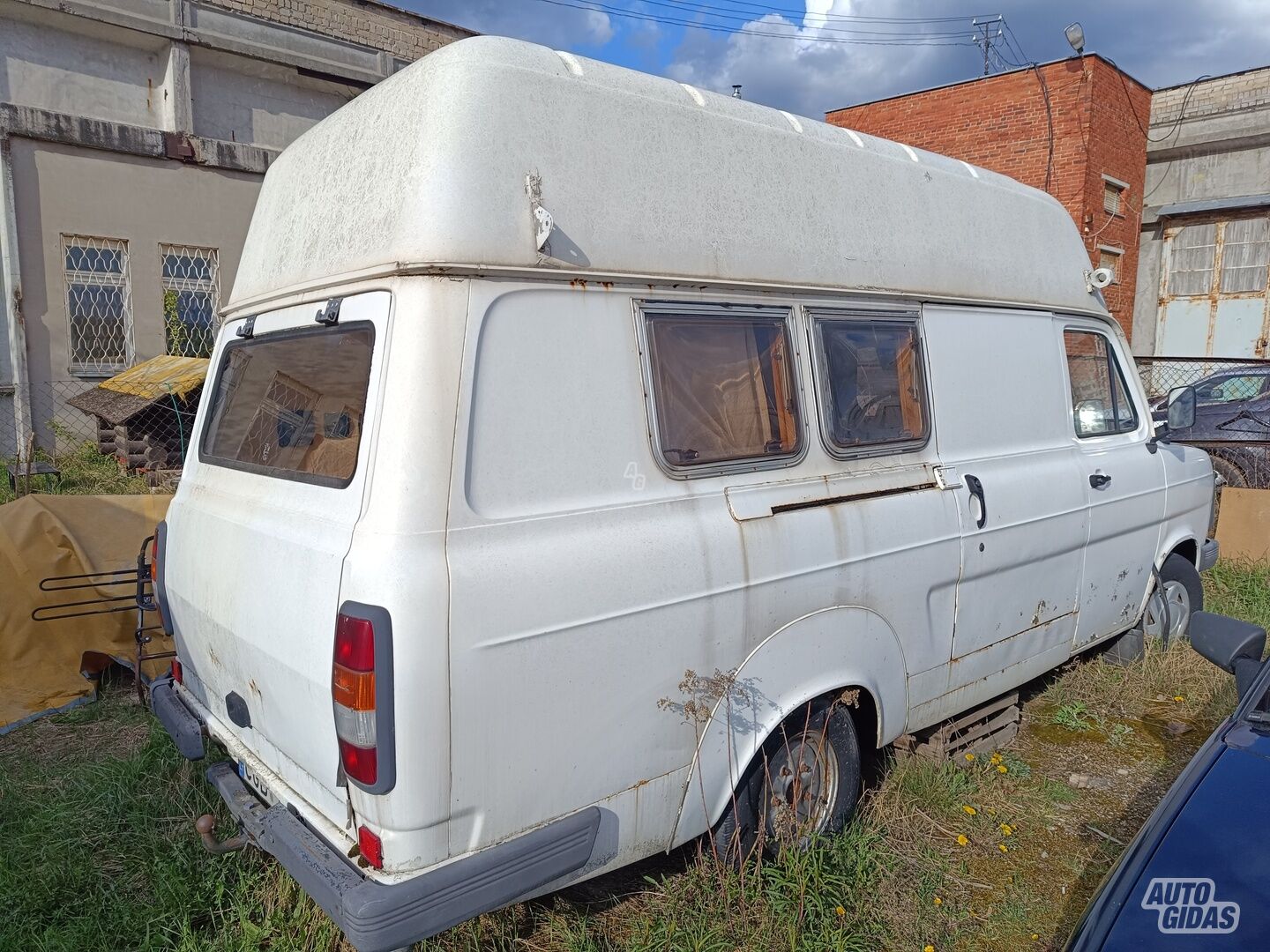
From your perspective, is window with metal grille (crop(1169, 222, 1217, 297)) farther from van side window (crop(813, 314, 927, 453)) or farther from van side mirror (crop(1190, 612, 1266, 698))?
van side mirror (crop(1190, 612, 1266, 698))

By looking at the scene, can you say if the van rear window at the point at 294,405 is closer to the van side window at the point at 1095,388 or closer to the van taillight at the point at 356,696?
the van taillight at the point at 356,696

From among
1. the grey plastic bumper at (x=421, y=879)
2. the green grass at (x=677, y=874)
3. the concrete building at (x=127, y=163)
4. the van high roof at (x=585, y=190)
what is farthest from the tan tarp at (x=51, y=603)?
the concrete building at (x=127, y=163)

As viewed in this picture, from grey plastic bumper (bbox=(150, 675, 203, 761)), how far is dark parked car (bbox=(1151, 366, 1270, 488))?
9.39 meters

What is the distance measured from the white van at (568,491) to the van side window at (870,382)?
0.02 meters

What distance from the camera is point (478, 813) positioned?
2.29 m

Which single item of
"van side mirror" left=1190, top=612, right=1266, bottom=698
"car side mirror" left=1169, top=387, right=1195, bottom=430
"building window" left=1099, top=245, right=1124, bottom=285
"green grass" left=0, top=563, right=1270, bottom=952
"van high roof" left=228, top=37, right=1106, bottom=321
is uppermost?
"building window" left=1099, top=245, right=1124, bottom=285

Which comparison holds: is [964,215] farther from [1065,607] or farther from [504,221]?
[504,221]

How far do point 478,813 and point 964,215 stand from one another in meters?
3.21

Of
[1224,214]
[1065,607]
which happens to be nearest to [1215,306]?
[1224,214]

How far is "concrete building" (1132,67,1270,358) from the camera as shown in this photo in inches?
685

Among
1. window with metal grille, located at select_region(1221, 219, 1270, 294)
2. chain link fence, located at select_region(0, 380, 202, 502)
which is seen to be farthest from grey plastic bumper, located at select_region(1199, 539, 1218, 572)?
window with metal grille, located at select_region(1221, 219, 1270, 294)

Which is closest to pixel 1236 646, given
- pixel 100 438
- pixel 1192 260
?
pixel 100 438

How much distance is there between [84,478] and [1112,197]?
58.7 feet

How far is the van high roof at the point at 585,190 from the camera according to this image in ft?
7.92
